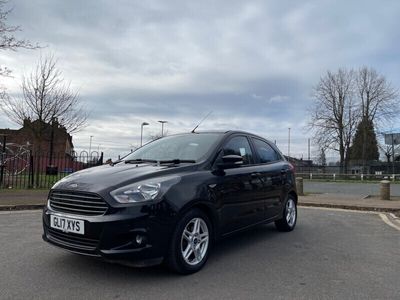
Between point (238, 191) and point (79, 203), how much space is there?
217 centimetres

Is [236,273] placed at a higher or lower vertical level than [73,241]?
lower

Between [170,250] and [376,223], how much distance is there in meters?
6.27

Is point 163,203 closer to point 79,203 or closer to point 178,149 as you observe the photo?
point 79,203

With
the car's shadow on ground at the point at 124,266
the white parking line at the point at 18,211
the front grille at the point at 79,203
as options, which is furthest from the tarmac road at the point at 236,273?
the white parking line at the point at 18,211

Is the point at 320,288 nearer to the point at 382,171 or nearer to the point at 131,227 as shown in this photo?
the point at 131,227

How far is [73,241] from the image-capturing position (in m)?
4.36

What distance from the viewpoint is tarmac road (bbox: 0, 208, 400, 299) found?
Result: 4031 mm

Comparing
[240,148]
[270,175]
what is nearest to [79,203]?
[240,148]

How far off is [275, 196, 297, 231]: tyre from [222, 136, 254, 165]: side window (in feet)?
5.26

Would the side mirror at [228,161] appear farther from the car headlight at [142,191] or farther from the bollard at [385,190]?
the bollard at [385,190]

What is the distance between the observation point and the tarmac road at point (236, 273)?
13.2ft

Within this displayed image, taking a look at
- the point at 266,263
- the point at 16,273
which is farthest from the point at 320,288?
the point at 16,273

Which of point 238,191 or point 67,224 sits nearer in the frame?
point 67,224

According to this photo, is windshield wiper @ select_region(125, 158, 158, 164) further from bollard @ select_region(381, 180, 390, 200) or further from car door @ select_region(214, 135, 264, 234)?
bollard @ select_region(381, 180, 390, 200)
